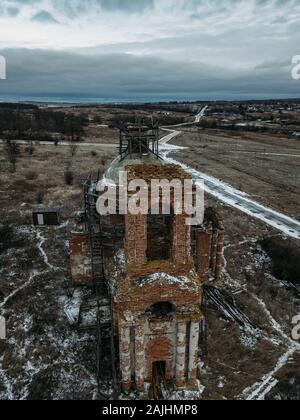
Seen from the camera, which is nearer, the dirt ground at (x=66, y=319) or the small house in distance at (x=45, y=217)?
the dirt ground at (x=66, y=319)

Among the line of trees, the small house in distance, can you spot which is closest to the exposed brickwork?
the small house in distance

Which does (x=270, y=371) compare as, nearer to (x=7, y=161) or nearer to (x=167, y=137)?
(x=7, y=161)

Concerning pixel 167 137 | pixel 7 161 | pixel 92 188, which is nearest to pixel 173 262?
pixel 92 188

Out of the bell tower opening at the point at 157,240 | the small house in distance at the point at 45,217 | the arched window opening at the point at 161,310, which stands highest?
the bell tower opening at the point at 157,240

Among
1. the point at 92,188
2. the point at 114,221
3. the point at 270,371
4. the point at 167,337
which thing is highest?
the point at 92,188

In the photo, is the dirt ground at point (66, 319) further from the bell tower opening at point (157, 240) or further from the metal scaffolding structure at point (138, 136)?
the metal scaffolding structure at point (138, 136)

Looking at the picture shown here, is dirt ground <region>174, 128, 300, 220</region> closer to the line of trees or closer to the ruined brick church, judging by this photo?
the ruined brick church

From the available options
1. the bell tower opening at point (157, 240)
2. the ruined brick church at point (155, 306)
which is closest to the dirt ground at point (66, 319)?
the ruined brick church at point (155, 306)
